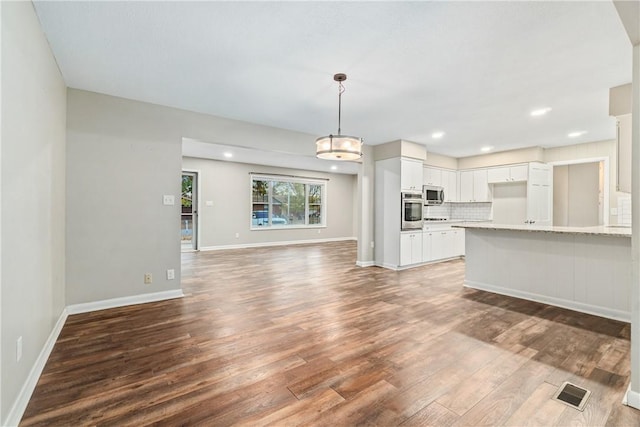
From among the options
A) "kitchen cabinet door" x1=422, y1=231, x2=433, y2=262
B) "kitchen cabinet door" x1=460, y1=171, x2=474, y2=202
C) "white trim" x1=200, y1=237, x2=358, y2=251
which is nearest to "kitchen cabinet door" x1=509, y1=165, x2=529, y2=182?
"kitchen cabinet door" x1=460, y1=171, x2=474, y2=202

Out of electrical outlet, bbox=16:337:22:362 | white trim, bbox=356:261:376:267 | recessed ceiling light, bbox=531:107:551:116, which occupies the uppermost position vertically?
recessed ceiling light, bbox=531:107:551:116

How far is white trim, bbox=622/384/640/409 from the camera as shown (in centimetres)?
178

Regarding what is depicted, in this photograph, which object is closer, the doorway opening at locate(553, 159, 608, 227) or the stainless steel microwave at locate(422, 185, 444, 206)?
the stainless steel microwave at locate(422, 185, 444, 206)

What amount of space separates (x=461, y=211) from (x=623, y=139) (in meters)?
4.88

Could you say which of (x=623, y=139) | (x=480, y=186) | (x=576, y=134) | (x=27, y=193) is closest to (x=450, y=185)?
(x=480, y=186)

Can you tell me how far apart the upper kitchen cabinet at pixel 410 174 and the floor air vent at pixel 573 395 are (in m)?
4.20

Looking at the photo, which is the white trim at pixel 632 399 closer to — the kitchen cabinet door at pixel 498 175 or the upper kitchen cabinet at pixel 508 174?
the upper kitchen cabinet at pixel 508 174

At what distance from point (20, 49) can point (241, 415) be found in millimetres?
2588

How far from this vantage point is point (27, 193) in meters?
1.96

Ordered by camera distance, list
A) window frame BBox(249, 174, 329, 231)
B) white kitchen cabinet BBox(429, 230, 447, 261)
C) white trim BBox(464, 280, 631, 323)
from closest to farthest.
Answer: white trim BBox(464, 280, 631, 323), white kitchen cabinet BBox(429, 230, 447, 261), window frame BBox(249, 174, 329, 231)

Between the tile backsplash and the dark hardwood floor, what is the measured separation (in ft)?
12.1

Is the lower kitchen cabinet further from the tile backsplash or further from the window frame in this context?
the window frame

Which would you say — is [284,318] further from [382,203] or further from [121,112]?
[382,203]

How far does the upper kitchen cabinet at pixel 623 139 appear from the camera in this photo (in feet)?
9.77
